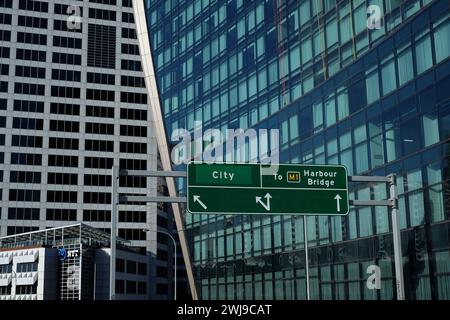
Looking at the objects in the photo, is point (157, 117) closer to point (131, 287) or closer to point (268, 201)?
point (268, 201)

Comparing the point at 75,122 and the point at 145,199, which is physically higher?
the point at 75,122

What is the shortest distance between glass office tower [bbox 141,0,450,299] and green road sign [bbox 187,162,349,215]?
22.3ft

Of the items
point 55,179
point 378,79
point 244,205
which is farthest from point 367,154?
point 55,179

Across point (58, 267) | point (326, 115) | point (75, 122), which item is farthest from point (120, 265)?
point (326, 115)

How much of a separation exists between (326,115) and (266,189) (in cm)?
1598

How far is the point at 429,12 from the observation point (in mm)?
28812

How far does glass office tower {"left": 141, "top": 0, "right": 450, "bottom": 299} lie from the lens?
28.6 m

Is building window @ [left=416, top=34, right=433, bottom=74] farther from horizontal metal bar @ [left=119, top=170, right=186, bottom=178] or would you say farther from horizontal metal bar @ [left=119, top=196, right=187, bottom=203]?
horizontal metal bar @ [left=119, top=196, right=187, bottom=203]

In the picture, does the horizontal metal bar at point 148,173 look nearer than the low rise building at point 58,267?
Yes

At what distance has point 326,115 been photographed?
3744cm

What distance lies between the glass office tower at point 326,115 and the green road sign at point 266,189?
22.3 ft

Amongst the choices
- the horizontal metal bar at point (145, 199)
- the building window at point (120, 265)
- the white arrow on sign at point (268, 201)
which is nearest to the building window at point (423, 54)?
the white arrow on sign at point (268, 201)

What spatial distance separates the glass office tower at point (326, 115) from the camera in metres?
28.6

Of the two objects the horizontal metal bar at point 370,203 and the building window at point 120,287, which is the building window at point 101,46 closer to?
the building window at point 120,287
